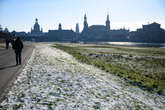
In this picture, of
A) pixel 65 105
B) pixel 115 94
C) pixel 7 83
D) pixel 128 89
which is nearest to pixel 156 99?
pixel 128 89

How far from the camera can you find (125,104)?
5863 mm

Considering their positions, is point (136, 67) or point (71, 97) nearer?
point (71, 97)

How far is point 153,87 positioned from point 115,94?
3360 mm

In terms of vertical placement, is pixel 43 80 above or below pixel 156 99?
above

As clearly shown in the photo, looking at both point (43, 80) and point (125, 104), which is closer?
point (125, 104)

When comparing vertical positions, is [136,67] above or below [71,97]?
below

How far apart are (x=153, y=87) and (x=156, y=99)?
1.84 metres

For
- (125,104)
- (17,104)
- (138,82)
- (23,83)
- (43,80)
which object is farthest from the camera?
(138,82)

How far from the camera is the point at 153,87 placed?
8773mm

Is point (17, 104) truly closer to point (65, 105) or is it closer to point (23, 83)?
point (65, 105)

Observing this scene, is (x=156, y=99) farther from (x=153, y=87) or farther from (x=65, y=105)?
(x=65, y=105)

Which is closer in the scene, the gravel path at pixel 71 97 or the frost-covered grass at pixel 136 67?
the gravel path at pixel 71 97

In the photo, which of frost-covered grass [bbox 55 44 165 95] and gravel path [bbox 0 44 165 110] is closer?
gravel path [bbox 0 44 165 110]

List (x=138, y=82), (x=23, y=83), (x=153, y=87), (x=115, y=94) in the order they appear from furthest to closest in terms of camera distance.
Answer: (x=138, y=82), (x=153, y=87), (x=23, y=83), (x=115, y=94)
